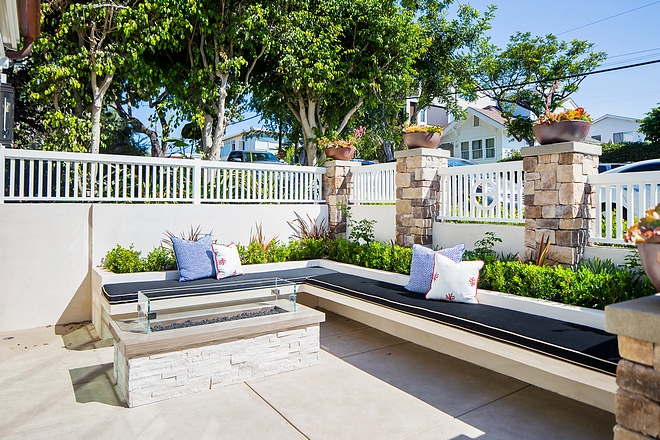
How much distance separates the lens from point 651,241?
1.89 metres

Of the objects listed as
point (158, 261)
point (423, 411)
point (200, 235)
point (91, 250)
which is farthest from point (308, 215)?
point (423, 411)

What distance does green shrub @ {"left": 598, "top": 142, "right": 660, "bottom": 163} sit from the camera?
1474 centimetres

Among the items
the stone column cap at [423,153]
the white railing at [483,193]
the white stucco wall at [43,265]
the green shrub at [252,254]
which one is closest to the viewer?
the white railing at [483,193]

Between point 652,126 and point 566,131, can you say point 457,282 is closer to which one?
point 566,131

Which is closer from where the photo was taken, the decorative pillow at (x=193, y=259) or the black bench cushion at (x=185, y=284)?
the black bench cushion at (x=185, y=284)

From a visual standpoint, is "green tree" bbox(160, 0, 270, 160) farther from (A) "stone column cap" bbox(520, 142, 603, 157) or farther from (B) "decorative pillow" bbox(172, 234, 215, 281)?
(A) "stone column cap" bbox(520, 142, 603, 157)

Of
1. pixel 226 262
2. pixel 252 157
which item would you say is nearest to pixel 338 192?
pixel 226 262

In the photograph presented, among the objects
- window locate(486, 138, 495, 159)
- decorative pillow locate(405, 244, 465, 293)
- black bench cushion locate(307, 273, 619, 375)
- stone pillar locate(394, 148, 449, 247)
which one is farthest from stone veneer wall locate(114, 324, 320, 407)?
window locate(486, 138, 495, 159)

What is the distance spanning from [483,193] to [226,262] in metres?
3.03

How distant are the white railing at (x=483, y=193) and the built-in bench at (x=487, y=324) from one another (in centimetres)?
Result: 111

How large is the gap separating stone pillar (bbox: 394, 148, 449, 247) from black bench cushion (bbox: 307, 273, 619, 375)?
3.72 feet

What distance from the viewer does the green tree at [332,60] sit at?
8203 mm

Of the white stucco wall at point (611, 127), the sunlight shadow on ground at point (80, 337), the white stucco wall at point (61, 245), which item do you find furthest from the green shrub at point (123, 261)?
the white stucco wall at point (611, 127)

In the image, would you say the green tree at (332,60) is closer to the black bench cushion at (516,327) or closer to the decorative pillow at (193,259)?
the decorative pillow at (193,259)
